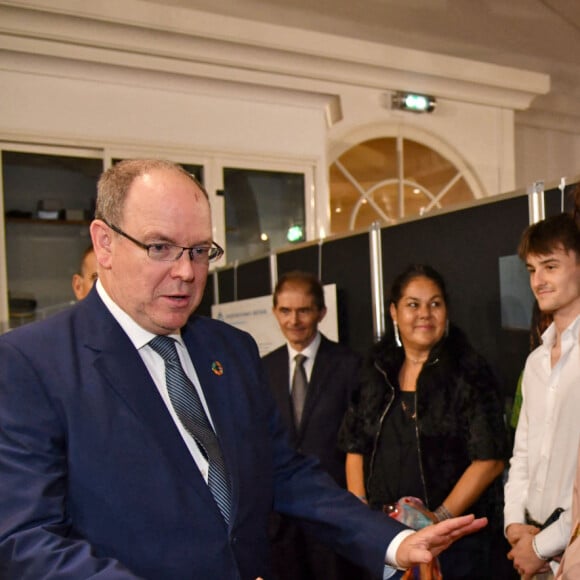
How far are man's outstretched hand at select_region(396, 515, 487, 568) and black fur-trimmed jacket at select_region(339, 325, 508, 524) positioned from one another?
0.83m

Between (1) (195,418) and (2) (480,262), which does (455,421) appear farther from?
(1) (195,418)

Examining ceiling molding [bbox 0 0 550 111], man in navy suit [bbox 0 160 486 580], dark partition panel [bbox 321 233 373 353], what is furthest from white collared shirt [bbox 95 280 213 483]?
ceiling molding [bbox 0 0 550 111]

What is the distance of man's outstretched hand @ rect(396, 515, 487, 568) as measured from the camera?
Result: 1231 millimetres

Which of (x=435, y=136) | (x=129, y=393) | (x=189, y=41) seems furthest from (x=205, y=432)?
(x=435, y=136)

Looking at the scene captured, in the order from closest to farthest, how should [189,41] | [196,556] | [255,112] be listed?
[196,556] < [189,41] < [255,112]

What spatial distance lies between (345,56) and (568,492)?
15.0 feet

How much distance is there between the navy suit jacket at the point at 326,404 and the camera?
8.55 feet

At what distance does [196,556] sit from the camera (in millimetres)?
1164

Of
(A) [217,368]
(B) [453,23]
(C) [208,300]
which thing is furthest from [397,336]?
(B) [453,23]

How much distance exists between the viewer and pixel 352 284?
308cm

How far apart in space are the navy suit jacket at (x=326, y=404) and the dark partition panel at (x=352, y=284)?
0.87ft

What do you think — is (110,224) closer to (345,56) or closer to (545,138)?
(345,56)

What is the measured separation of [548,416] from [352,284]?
1377mm

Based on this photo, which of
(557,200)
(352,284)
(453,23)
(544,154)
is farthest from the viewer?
(544,154)
